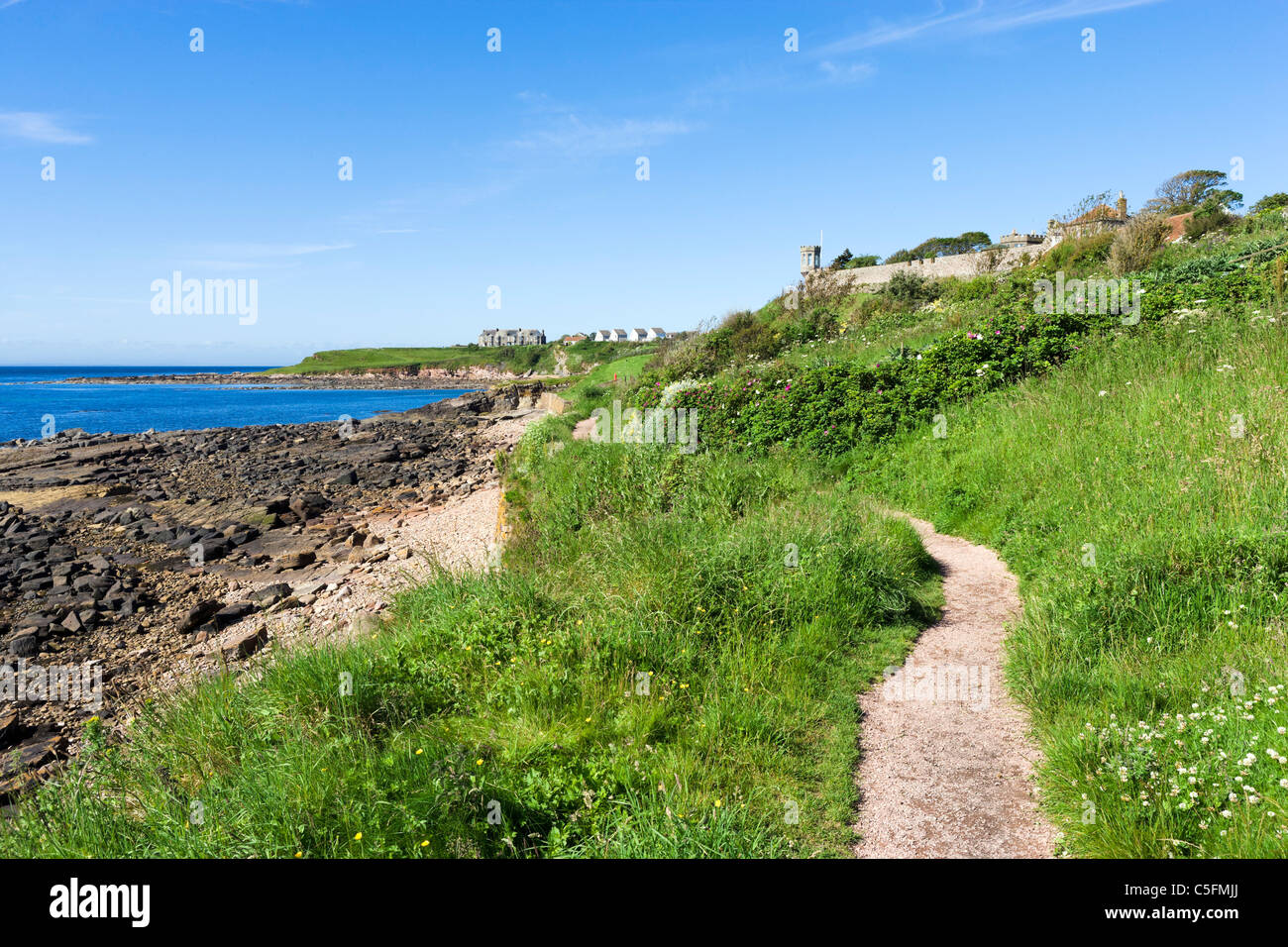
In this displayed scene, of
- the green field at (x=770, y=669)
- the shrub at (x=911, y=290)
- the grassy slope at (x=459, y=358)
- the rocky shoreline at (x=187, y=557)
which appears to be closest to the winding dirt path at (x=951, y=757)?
the green field at (x=770, y=669)

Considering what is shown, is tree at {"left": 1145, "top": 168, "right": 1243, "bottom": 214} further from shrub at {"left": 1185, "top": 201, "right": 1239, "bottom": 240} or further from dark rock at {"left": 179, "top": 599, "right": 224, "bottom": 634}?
dark rock at {"left": 179, "top": 599, "right": 224, "bottom": 634}

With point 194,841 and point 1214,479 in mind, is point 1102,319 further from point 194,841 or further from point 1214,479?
point 194,841

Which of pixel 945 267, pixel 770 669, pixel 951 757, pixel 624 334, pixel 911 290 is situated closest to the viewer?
pixel 951 757

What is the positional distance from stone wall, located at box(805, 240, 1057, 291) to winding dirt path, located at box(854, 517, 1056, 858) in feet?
99.2

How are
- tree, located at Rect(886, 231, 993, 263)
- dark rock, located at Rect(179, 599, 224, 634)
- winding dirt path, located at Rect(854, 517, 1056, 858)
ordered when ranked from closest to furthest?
winding dirt path, located at Rect(854, 517, 1056, 858), dark rock, located at Rect(179, 599, 224, 634), tree, located at Rect(886, 231, 993, 263)

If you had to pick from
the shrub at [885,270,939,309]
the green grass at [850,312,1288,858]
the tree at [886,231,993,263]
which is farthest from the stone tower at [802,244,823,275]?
the green grass at [850,312,1288,858]

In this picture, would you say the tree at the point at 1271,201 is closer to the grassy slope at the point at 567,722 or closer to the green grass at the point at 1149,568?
the green grass at the point at 1149,568

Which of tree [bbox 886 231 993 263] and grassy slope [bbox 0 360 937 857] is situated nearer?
grassy slope [bbox 0 360 937 857]

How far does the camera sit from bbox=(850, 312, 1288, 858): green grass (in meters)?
3.30

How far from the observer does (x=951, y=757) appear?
4.30m

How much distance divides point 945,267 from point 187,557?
114 ft

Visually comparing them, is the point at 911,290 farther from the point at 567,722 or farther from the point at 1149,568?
the point at 567,722

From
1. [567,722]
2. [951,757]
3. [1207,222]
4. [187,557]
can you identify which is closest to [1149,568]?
[951,757]

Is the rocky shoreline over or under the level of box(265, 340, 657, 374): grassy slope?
under
